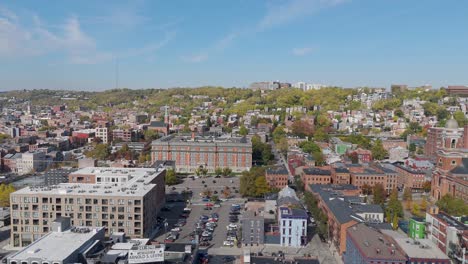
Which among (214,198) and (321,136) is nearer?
(214,198)

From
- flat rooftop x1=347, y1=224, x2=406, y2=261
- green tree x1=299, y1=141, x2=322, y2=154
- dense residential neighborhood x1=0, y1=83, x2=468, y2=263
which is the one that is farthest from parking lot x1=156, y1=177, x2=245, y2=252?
green tree x1=299, y1=141, x2=322, y2=154

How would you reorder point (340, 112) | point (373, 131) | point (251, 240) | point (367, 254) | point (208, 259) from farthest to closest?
1. point (340, 112)
2. point (373, 131)
3. point (251, 240)
4. point (208, 259)
5. point (367, 254)

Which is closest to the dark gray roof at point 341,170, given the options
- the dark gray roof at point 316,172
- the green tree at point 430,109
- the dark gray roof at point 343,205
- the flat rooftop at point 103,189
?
the dark gray roof at point 316,172

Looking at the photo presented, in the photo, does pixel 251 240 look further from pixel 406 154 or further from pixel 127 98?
pixel 127 98

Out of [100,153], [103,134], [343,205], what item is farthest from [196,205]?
[103,134]

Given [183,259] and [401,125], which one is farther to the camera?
[401,125]

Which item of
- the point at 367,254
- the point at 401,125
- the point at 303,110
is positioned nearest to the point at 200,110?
the point at 303,110

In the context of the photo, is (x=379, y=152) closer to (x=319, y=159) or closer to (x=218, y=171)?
(x=319, y=159)
